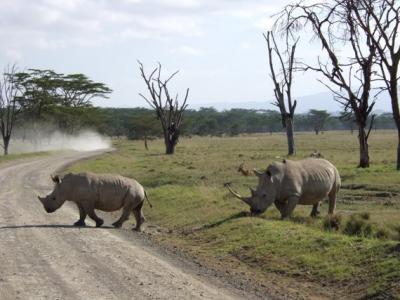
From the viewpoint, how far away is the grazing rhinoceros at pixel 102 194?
16734 millimetres

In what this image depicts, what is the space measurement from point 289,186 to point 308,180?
2.43ft

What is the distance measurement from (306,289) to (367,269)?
3.48 ft

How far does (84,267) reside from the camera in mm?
11273

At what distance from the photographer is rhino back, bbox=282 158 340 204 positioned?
16.6m

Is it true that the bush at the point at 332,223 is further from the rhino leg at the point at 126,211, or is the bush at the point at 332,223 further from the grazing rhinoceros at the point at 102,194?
the rhino leg at the point at 126,211

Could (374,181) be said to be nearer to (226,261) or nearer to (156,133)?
(226,261)

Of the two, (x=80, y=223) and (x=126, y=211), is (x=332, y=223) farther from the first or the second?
(x=80, y=223)

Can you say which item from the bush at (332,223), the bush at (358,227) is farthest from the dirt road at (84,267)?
the bush at (358,227)

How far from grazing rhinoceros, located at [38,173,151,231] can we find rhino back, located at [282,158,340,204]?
12.4 feet

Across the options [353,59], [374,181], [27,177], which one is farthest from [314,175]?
[27,177]

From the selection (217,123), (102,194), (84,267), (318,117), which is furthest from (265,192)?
(318,117)

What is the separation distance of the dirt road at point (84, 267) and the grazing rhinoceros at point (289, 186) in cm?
319

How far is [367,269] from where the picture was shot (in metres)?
10.6

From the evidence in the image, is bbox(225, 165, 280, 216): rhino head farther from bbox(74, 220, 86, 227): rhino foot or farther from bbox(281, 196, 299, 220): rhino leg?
bbox(74, 220, 86, 227): rhino foot
